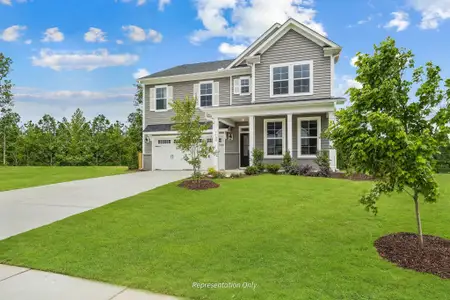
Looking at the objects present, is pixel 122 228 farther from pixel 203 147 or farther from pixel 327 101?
pixel 327 101

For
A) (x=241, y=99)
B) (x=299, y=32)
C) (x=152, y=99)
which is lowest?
(x=241, y=99)

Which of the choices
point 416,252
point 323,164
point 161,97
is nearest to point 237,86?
point 161,97

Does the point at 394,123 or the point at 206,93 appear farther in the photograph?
the point at 206,93

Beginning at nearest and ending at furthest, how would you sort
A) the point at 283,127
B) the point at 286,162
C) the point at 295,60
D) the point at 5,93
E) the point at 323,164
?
the point at 323,164 → the point at 286,162 → the point at 295,60 → the point at 283,127 → the point at 5,93

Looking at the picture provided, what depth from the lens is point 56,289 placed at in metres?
3.45

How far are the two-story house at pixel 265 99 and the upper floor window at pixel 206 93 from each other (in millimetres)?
64

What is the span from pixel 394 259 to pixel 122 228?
16.1ft

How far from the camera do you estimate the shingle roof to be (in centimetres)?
1902

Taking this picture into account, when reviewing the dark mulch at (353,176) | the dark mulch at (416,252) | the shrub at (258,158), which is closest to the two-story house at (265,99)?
the shrub at (258,158)

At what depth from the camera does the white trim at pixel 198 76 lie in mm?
17325

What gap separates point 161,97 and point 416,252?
17367mm

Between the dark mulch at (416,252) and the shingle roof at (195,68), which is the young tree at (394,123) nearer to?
the dark mulch at (416,252)

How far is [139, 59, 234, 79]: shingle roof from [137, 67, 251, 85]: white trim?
→ 52 centimetres

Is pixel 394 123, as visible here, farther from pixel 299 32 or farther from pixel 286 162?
pixel 299 32
